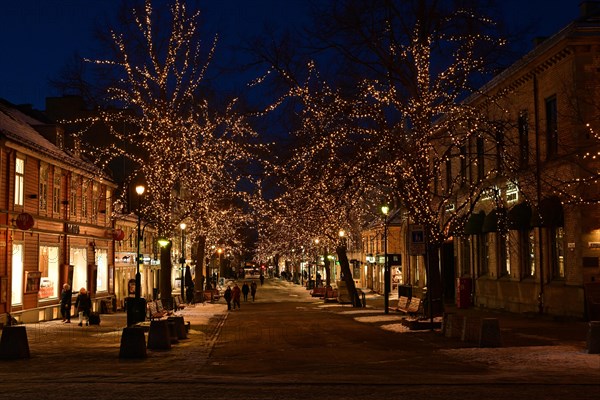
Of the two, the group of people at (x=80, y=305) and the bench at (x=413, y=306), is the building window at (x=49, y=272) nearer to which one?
the group of people at (x=80, y=305)

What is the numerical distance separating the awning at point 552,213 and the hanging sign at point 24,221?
19395mm

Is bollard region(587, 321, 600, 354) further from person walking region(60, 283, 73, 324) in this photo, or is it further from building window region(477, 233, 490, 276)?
building window region(477, 233, 490, 276)

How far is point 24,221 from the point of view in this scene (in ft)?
98.0

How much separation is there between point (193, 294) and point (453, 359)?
37.3 m

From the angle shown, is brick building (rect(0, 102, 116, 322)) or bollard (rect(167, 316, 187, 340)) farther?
brick building (rect(0, 102, 116, 322))

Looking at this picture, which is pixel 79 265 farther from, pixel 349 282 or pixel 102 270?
pixel 349 282

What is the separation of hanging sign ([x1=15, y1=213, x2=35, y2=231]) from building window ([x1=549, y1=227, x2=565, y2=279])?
2039cm

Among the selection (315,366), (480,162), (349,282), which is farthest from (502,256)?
(315,366)

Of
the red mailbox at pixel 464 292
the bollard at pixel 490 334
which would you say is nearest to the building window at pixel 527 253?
the red mailbox at pixel 464 292

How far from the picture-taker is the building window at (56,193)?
118ft

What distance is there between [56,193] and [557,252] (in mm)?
22335

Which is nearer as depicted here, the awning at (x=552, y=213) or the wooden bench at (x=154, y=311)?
the awning at (x=552, y=213)

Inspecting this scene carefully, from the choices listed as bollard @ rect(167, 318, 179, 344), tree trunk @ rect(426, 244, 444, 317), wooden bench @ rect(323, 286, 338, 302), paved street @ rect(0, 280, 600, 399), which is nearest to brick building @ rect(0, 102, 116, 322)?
paved street @ rect(0, 280, 600, 399)

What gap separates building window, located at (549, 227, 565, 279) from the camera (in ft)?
99.9
